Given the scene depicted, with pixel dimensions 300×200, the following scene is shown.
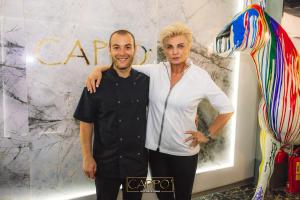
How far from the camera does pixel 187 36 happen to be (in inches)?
58.4

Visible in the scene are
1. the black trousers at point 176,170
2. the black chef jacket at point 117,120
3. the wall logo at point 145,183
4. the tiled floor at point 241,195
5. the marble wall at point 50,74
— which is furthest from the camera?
the tiled floor at point 241,195

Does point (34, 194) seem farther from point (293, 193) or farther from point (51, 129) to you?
point (293, 193)

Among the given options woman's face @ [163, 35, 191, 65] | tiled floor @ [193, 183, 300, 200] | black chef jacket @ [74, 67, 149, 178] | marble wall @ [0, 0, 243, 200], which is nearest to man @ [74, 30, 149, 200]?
black chef jacket @ [74, 67, 149, 178]

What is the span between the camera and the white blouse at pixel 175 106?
1.48m

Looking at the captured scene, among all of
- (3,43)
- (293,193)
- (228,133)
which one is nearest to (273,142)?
(228,133)

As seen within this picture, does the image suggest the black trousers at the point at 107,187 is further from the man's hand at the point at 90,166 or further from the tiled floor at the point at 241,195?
the tiled floor at the point at 241,195

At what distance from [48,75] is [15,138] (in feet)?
1.65

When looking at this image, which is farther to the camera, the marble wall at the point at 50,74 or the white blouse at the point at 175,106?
the marble wall at the point at 50,74

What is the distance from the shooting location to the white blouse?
1.48m

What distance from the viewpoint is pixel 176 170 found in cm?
153

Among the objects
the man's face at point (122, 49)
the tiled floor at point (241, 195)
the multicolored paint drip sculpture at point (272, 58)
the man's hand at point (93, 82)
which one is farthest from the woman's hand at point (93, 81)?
the tiled floor at point (241, 195)

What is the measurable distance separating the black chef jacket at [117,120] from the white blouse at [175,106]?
0.25 feet

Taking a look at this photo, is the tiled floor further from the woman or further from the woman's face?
the woman's face

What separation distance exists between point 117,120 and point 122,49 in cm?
41
